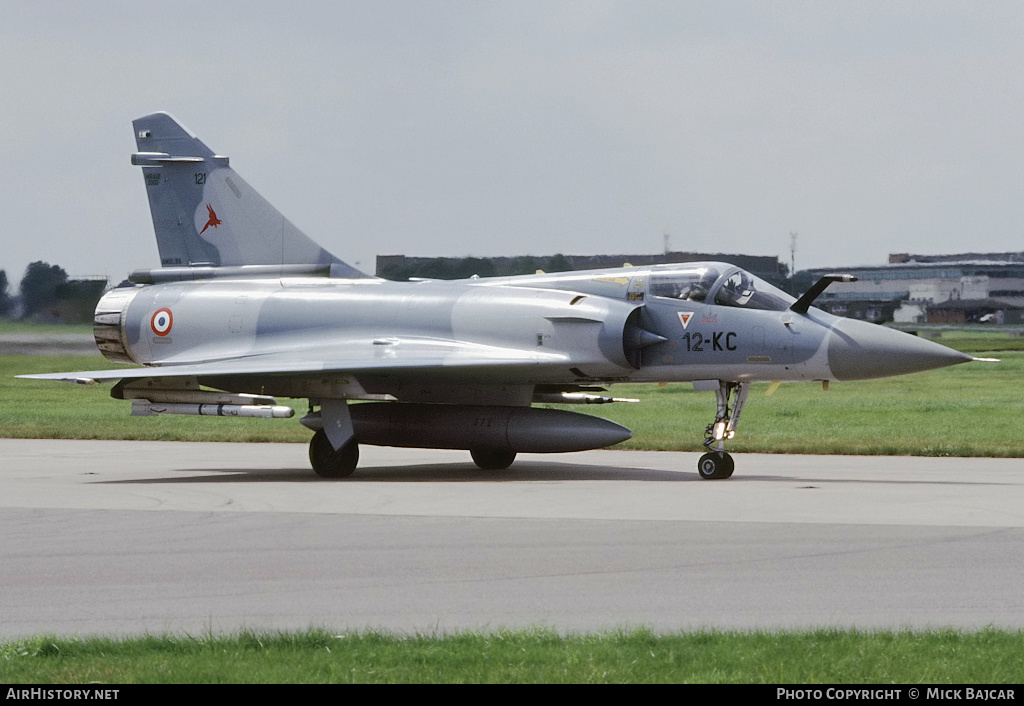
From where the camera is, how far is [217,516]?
12.0 metres

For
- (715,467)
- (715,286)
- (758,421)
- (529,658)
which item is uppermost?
(715,286)

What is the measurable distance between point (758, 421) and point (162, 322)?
13.6m

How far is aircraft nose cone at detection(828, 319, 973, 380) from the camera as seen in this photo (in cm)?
1508

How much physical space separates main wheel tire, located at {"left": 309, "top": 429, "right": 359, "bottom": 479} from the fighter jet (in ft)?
0.06

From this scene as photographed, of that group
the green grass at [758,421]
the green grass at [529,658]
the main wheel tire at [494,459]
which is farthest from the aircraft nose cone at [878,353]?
the green grass at [529,658]

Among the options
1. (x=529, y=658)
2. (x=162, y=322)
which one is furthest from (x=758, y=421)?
(x=529, y=658)

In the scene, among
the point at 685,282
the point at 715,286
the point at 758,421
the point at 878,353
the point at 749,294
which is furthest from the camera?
the point at 758,421

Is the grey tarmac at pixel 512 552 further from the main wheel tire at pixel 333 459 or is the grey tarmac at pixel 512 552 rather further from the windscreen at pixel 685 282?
the windscreen at pixel 685 282

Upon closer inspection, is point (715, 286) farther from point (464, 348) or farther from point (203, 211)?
point (203, 211)

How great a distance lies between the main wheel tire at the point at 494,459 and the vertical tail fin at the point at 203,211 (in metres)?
3.90

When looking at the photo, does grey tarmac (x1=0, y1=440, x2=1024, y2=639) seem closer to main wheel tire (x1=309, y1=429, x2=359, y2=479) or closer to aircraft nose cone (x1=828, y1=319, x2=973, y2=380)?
main wheel tire (x1=309, y1=429, x2=359, y2=479)

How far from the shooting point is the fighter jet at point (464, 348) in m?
15.9

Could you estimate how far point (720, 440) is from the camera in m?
15.9

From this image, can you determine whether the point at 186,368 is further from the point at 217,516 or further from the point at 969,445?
the point at 969,445
